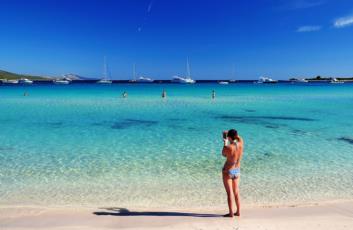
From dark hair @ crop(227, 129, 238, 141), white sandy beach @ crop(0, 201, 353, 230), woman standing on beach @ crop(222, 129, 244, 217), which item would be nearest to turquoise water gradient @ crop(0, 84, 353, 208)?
white sandy beach @ crop(0, 201, 353, 230)

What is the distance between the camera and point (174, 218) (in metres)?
8.01

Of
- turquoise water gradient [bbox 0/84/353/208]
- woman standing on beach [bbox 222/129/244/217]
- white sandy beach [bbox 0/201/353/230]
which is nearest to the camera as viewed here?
white sandy beach [bbox 0/201/353/230]

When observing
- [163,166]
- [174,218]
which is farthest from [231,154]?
[163,166]

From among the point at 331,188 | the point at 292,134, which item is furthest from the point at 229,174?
the point at 292,134

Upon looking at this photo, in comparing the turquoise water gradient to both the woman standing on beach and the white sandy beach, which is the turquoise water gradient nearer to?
the white sandy beach

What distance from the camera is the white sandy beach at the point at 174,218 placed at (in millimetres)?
7453

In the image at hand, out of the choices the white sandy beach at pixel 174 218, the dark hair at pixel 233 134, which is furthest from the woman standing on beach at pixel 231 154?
the white sandy beach at pixel 174 218

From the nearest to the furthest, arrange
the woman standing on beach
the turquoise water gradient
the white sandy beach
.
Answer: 1. the white sandy beach
2. the woman standing on beach
3. the turquoise water gradient

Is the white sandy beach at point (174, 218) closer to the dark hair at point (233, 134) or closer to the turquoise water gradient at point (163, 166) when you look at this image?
the turquoise water gradient at point (163, 166)

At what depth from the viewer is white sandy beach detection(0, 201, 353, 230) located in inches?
293

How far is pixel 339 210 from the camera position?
855cm

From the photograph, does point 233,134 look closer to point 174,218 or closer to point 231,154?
point 231,154

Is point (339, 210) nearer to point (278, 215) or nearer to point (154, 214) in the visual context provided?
point (278, 215)

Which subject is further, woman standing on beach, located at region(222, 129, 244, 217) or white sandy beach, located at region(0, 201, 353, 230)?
woman standing on beach, located at region(222, 129, 244, 217)
